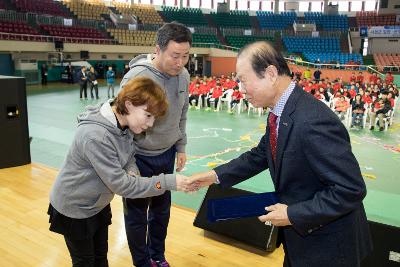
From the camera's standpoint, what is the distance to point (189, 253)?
11.0 ft

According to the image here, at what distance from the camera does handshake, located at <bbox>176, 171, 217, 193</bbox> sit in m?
2.23

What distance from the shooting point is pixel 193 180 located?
2.24 metres

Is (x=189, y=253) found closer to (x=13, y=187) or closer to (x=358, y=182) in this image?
(x=358, y=182)

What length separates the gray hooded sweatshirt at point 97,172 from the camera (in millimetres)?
1933

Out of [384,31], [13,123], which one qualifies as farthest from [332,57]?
[13,123]

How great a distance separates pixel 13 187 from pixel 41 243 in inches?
66.4

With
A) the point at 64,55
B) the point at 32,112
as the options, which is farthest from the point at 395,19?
the point at 32,112

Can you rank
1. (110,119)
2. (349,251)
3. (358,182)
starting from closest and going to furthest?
1. (358,182)
2. (349,251)
3. (110,119)

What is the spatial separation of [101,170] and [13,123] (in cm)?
440

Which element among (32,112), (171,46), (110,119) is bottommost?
(32,112)

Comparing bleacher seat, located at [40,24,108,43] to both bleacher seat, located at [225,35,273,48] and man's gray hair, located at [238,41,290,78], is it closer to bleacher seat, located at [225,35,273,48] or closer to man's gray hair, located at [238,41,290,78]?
bleacher seat, located at [225,35,273,48]

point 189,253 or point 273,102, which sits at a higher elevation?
point 273,102

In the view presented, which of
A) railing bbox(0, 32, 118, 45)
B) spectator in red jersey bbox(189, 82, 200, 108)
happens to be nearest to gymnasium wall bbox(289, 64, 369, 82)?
spectator in red jersey bbox(189, 82, 200, 108)

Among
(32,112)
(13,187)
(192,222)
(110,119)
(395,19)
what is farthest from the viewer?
(395,19)
